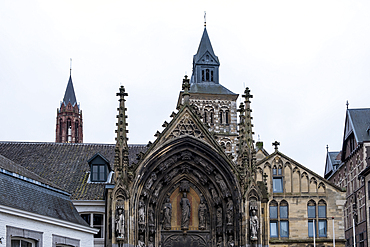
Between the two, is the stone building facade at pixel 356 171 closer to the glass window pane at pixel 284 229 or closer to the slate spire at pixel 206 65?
the glass window pane at pixel 284 229

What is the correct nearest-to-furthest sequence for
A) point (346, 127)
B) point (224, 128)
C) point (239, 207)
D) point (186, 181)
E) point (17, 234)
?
point (17, 234) < point (239, 207) < point (186, 181) < point (346, 127) < point (224, 128)

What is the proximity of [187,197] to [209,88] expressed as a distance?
3862 centimetres

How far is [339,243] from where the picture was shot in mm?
43938

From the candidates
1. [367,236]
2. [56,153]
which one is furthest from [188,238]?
[367,236]

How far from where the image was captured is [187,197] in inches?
1303

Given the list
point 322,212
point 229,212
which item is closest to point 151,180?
Result: point 229,212

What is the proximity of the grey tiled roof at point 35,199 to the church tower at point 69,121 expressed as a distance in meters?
67.8

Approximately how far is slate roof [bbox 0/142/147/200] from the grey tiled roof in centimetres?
416

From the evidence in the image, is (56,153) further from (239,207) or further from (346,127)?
(346,127)

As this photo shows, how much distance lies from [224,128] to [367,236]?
24.5 m

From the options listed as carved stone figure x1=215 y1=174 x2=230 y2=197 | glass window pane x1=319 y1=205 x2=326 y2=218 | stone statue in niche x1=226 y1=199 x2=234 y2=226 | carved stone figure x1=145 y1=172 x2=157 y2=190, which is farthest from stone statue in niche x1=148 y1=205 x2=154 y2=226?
glass window pane x1=319 y1=205 x2=326 y2=218

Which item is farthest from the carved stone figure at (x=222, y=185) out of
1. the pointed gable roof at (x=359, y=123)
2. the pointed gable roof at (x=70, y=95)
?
the pointed gable roof at (x=70, y=95)

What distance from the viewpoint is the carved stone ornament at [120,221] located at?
1162 inches

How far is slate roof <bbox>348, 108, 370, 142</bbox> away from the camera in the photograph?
181ft
